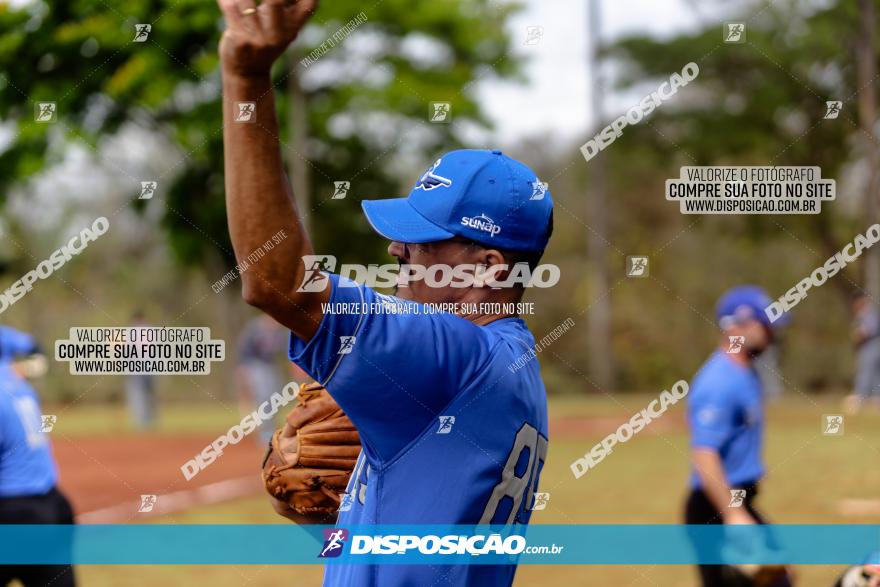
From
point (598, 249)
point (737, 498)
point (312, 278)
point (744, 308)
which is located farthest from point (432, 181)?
point (598, 249)

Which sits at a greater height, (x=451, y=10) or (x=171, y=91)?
(x=451, y=10)

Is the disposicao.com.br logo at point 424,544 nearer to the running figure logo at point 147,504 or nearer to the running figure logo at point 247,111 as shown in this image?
the running figure logo at point 247,111

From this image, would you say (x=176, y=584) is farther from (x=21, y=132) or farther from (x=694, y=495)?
(x=21, y=132)

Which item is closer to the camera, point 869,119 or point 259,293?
point 259,293

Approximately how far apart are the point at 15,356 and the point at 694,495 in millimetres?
4419

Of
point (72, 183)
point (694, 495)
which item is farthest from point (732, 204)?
point (72, 183)

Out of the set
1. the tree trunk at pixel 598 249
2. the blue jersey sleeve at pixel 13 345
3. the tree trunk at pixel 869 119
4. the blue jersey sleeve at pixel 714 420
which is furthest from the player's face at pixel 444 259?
the tree trunk at pixel 598 249

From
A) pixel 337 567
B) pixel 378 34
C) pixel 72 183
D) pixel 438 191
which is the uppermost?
pixel 378 34

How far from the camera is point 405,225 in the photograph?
2734 millimetres

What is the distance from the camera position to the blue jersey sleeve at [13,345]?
6.46 metres

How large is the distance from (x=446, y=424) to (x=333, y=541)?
578 millimetres

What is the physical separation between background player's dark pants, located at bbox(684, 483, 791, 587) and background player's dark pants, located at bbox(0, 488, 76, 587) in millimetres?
3757

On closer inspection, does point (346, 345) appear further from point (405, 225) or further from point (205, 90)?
point (205, 90)

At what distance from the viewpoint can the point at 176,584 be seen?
9117mm
